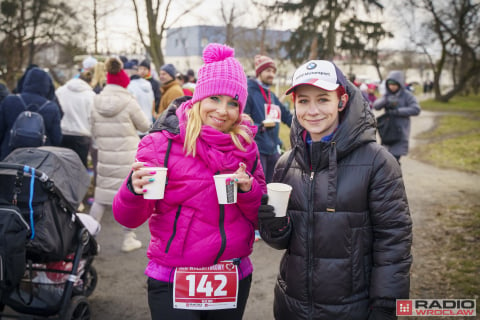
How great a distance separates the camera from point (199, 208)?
2145 millimetres

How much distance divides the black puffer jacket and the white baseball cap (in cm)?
16

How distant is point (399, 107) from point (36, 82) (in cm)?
594

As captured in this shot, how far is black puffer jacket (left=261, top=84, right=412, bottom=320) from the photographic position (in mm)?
2033

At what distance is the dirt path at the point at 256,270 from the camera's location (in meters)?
4.04

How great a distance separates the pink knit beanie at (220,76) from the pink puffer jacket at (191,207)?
215mm

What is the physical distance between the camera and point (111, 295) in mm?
4258

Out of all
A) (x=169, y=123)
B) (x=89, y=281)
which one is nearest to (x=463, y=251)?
(x=89, y=281)

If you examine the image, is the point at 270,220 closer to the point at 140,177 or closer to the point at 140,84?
the point at 140,177

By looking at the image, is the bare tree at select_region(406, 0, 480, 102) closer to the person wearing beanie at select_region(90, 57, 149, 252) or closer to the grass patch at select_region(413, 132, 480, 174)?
the grass patch at select_region(413, 132, 480, 174)

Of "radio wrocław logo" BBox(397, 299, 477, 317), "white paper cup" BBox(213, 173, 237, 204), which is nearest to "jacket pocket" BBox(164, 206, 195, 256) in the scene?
"white paper cup" BBox(213, 173, 237, 204)

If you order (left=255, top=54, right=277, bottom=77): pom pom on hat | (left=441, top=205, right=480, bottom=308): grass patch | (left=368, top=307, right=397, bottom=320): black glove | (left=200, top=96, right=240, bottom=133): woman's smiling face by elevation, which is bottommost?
(left=441, top=205, right=480, bottom=308): grass patch

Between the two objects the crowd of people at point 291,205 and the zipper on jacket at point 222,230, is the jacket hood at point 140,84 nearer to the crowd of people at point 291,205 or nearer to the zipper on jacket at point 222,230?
the crowd of people at point 291,205

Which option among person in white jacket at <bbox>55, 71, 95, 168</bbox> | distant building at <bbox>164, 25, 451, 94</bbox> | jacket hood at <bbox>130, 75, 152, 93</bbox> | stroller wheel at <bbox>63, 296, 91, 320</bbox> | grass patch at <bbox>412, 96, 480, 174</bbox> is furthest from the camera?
distant building at <bbox>164, 25, 451, 94</bbox>

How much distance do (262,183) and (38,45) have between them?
13258mm
